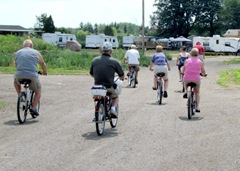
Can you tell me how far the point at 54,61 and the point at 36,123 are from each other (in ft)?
78.0

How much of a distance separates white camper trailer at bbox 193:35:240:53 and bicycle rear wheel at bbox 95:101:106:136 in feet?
202

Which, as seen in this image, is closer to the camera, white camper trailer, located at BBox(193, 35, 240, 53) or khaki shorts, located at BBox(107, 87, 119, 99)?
khaki shorts, located at BBox(107, 87, 119, 99)

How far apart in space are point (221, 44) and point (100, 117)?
63.6m

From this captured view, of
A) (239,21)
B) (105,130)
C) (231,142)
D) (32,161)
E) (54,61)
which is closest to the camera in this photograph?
(32,161)

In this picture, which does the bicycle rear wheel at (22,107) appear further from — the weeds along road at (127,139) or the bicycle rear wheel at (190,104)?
the bicycle rear wheel at (190,104)

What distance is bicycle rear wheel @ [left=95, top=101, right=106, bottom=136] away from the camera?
378 inches

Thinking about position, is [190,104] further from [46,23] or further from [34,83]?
[46,23]

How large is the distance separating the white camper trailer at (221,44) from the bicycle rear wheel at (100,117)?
6168cm

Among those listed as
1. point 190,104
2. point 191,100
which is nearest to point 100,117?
point 190,104

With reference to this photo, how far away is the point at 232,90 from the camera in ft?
63.4

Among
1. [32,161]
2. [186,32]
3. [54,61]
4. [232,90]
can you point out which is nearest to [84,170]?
[32,161]

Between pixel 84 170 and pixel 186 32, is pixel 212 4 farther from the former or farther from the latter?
pixel 84 170

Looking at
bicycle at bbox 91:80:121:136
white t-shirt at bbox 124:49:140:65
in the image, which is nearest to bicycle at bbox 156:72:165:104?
bicycle at bbox 91:80:121:136

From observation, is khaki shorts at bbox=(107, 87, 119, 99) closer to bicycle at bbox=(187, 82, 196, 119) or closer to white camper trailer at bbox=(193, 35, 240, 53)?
bicycle at bbox=(187, 82, 196, 119)
